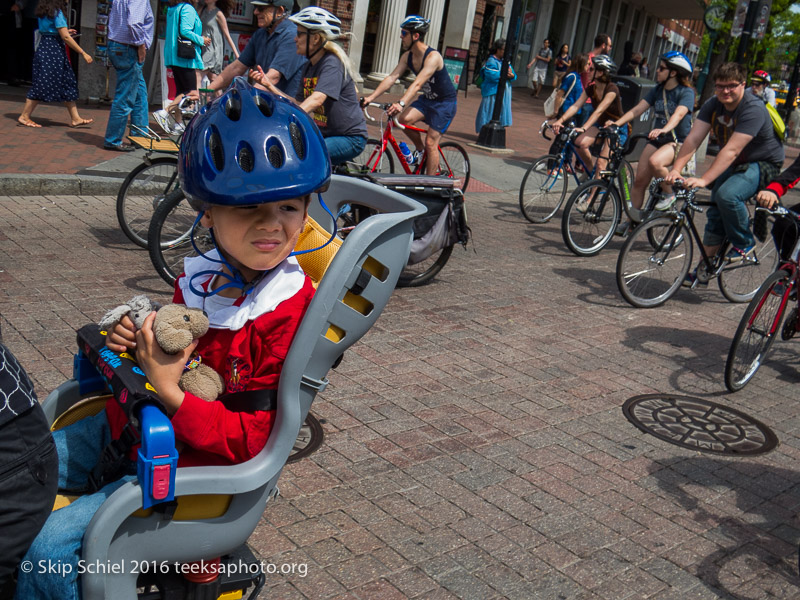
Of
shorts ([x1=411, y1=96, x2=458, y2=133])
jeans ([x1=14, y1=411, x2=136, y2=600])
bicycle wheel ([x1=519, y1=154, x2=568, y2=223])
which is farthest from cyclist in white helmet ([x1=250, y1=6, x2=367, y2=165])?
jeans ([x1=14, y1=411, x2=136, y2=600])

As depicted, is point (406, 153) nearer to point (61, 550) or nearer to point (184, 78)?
point (184, 78)

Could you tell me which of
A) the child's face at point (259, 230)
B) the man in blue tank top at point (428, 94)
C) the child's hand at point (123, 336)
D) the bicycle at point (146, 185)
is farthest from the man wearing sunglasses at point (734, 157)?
the child's hand at point (123, 336)

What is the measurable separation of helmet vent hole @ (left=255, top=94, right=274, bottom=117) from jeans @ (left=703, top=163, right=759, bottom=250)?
5580 millimetres

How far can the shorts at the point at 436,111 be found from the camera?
9180 millimetres

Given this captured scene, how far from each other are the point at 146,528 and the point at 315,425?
2.22m

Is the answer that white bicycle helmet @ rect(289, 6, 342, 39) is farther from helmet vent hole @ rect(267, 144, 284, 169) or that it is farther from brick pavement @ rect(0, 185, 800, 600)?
helmet vent hole @ rect(267, 144, 284, 169)

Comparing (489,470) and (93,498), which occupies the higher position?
(93,498)

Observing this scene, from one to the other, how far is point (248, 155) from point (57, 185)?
21.6 feet

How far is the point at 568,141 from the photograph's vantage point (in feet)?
31.1

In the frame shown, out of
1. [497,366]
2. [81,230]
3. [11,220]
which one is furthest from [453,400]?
[11,220]

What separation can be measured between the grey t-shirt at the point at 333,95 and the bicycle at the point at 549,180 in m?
Answer: 3.26

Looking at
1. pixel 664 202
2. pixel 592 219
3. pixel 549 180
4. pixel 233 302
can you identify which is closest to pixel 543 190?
pixel 549 180

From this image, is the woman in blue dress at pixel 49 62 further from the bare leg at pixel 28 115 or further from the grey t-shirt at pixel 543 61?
the grey t-shirt at pixel 543 61

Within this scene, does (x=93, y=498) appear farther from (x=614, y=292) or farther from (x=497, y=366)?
(x=614, y=292)
